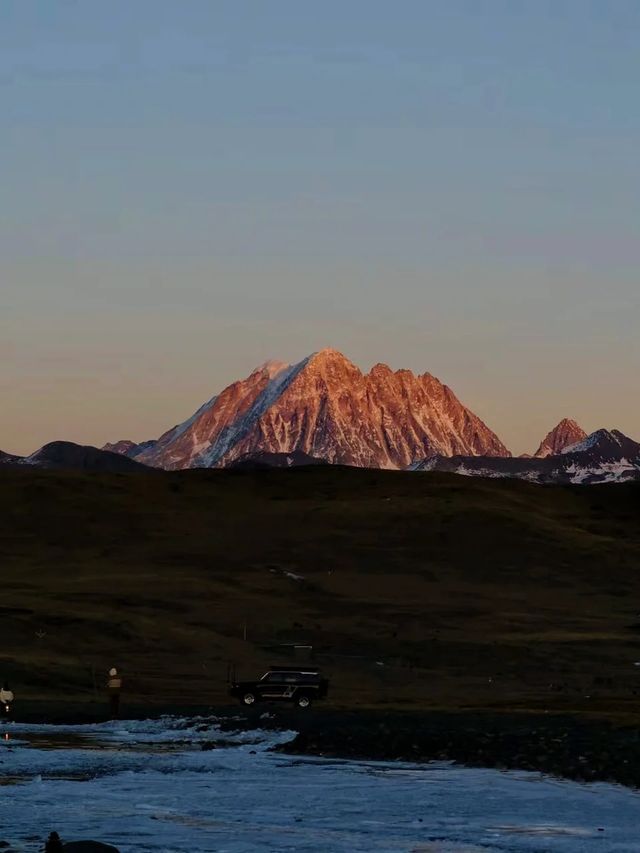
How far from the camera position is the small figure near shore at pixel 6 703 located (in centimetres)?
6134

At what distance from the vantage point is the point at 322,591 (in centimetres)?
12600

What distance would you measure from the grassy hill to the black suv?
1.76 m

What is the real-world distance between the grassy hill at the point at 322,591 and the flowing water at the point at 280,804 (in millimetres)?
18648

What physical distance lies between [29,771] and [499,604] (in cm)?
8100

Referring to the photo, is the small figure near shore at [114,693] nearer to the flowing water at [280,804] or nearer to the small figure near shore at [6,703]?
the small figure near shore at [6,703]

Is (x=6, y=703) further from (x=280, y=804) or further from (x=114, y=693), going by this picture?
(x=280, y=804)

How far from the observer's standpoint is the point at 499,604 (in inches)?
4906

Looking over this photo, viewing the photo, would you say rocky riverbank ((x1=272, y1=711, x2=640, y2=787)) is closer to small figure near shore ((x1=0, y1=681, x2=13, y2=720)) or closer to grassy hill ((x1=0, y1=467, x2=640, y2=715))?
grassy hill ((x1=0, y1=467, x2=640, y2=715))

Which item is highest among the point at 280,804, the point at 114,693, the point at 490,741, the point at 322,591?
the point at 322,591

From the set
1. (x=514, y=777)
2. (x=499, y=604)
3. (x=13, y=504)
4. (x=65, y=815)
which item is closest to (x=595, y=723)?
(x=514, y=777)

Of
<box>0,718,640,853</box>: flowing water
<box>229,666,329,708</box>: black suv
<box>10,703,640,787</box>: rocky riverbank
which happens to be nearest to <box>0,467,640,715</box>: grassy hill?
<box>229,666,329,708</box>: black suv

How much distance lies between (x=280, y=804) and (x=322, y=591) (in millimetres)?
84376

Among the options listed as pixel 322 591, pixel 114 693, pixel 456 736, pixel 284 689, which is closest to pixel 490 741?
pixel 456 736

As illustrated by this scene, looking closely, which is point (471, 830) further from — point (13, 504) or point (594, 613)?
point (13, 504)
